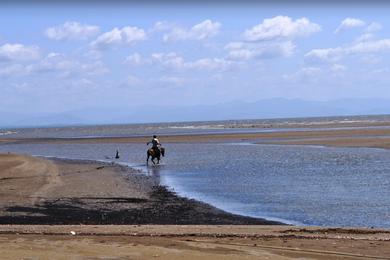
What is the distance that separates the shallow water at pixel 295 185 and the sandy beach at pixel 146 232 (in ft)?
4.82

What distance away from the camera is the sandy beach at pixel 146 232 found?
10484mm

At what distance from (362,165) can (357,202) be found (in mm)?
12970

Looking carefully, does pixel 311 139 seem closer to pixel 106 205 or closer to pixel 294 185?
pixel 294 185

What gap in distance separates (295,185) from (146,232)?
38.3 ft

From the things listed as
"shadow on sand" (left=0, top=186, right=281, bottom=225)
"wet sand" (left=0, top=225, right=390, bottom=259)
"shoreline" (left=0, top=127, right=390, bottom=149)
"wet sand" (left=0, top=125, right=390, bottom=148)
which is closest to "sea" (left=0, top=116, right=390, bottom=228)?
"shadow on sand" (left=0, top=186, right=281, bottom=225)

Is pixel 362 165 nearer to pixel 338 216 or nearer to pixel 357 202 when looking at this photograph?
pixel 357 202

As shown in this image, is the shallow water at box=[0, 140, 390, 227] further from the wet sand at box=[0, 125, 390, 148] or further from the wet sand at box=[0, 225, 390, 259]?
the wet sand at box=[0, 125, 390, 148]

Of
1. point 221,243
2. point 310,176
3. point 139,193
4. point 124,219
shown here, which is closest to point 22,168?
point 139,193

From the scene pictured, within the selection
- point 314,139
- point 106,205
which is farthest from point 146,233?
point 314,139

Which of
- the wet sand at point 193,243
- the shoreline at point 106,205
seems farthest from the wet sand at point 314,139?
the wet sand at point 193,243

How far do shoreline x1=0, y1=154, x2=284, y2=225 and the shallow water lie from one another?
100 centimetres

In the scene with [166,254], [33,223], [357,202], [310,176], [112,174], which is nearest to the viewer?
[166,254]

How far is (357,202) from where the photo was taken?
18.9 meters

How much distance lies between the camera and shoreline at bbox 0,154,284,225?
16.3 meters
